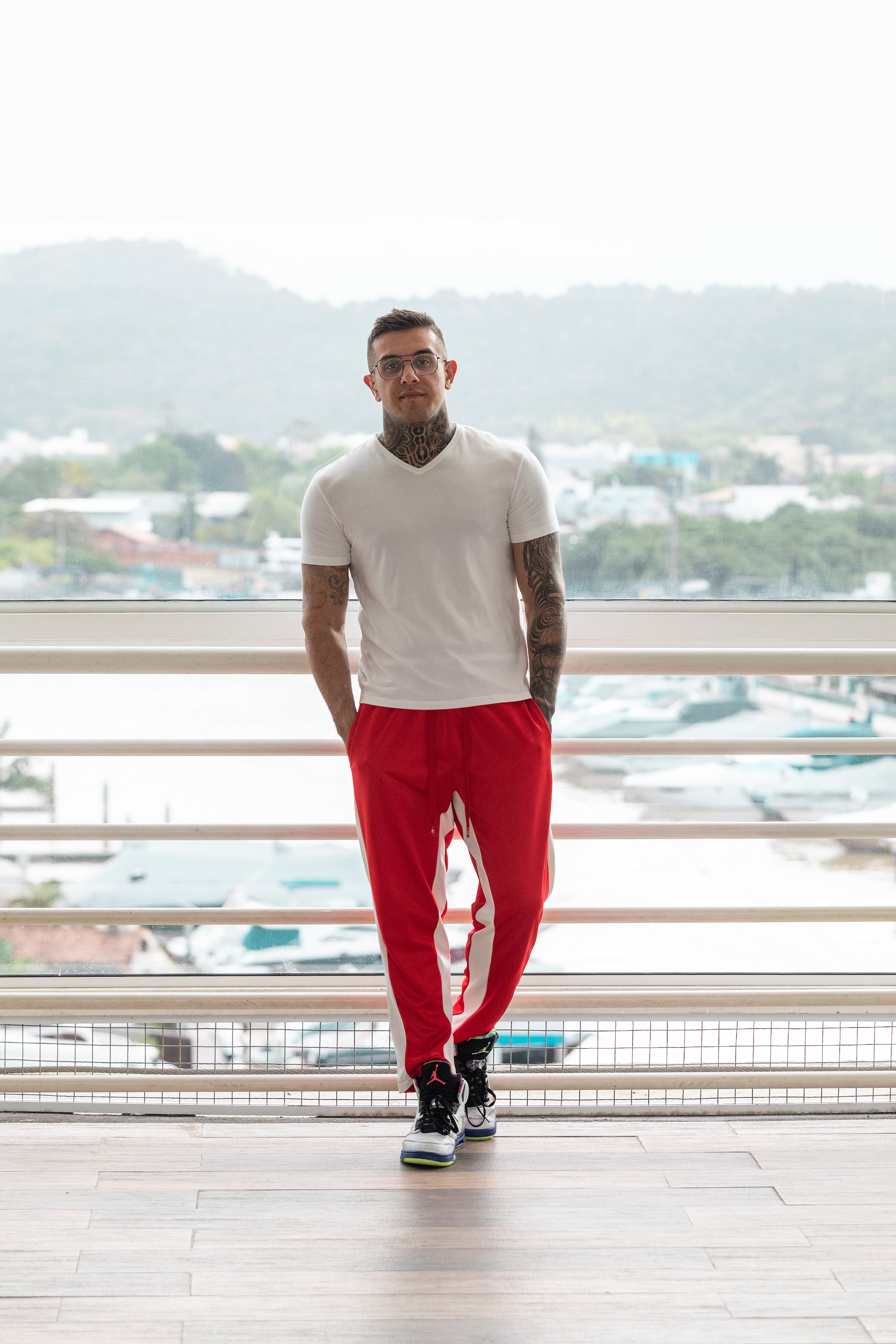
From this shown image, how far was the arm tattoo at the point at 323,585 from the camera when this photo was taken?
5.86 feet

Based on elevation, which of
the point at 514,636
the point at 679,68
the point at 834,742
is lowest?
the point at 834,742

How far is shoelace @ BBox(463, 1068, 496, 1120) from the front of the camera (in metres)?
1.88

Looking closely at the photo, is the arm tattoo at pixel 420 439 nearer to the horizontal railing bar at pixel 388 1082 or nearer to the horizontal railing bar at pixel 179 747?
the horizontal railing bar at pixel 179 747

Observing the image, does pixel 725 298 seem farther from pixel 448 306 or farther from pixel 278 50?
pixel 278 50

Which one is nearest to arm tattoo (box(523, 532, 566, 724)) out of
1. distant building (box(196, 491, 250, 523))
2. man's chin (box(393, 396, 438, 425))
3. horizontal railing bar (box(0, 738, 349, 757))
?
man's chin (box(393, 396, 438, 425))

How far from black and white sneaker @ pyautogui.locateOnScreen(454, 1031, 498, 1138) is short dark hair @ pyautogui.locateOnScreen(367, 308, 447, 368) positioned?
1.22m

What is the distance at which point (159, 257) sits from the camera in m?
2.28

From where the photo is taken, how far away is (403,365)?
1729mm

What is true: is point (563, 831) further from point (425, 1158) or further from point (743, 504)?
point (743, 504)

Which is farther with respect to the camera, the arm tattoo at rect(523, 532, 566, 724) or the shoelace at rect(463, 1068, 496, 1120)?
the shoelace at rect(463, 1068, 496, 1120)

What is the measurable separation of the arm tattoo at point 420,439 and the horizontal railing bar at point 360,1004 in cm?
100

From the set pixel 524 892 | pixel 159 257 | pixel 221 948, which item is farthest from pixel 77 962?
pixel 159 257

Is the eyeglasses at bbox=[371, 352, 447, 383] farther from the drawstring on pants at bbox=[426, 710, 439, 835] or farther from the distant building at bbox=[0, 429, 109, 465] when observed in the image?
the distant building at bbox=[0, 429, 109, 465]

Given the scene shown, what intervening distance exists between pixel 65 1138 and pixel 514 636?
1.20m
